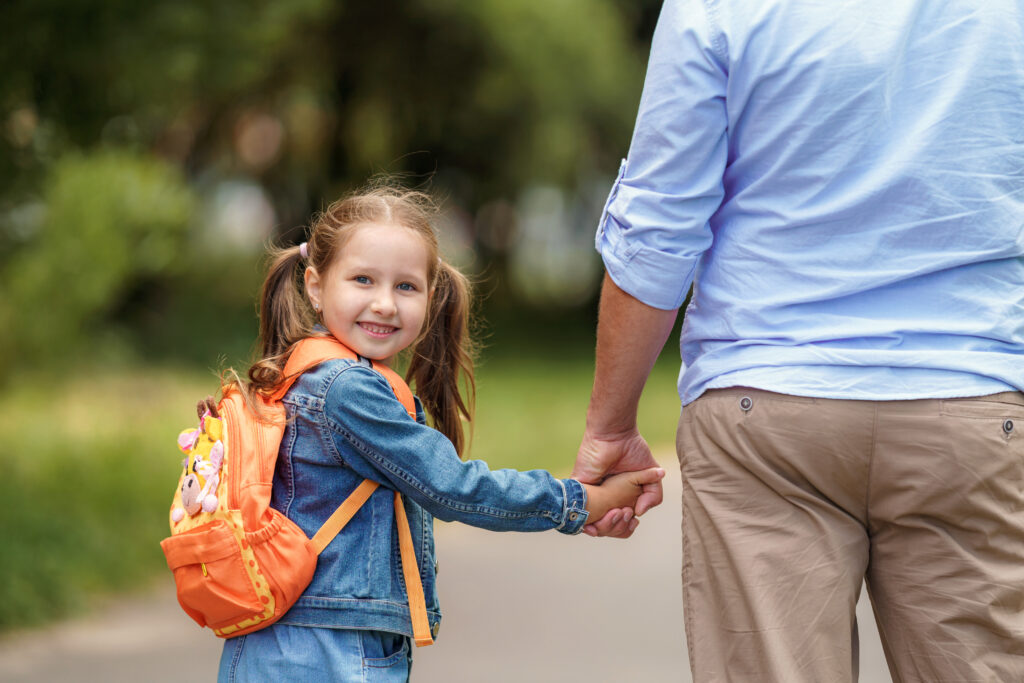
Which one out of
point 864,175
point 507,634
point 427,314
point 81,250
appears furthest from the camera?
point 81,250

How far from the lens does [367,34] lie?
1450cm

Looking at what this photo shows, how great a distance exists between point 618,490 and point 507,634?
263cm

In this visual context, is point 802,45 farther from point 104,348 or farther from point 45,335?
point 104,348

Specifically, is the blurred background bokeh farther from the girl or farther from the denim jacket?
the denim jacket

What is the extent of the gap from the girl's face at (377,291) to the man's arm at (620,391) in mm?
391

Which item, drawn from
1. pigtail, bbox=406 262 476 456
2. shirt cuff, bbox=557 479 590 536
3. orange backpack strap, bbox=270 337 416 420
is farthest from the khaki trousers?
pigtail, bbox=406 262 476 456

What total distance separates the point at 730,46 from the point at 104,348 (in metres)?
6.45

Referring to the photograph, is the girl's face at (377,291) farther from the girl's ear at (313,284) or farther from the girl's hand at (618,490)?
the girl's hand at (618,490)

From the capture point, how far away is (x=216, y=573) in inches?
89.7

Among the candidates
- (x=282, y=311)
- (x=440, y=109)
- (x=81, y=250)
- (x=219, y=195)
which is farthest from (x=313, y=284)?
(x=219, y=195)

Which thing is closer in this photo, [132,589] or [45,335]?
[132,589]

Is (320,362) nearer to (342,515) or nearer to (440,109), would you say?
(342,515)

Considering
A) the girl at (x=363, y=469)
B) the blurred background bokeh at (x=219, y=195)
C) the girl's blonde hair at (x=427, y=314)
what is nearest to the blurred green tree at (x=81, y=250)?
the blurred background bokeh at (x=219, y=195)

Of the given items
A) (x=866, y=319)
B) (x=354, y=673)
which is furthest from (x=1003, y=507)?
(x=354, y=673)
